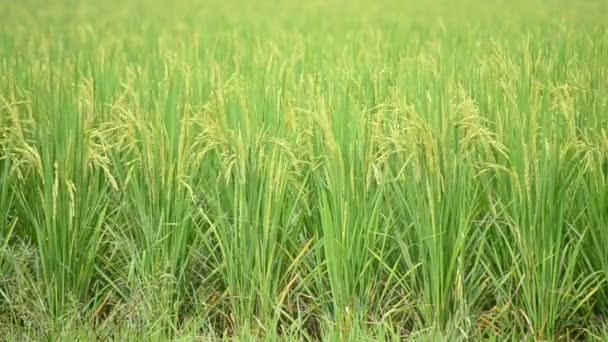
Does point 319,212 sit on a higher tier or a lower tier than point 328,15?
higher

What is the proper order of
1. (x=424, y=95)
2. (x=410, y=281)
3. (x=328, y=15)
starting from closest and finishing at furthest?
(x=410, y=281) < (x=424, y=95) < (x=328, y=15)

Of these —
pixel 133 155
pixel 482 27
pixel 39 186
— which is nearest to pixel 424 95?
pixel 133 155

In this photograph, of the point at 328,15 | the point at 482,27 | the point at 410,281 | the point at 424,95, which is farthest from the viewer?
the point at 328,15

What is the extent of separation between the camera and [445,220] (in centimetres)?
312

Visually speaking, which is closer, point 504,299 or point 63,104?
point 504,299

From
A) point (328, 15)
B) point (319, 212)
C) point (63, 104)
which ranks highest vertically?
point (63, 104)

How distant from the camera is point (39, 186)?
339cm

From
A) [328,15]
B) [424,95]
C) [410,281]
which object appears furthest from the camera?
[328,15]

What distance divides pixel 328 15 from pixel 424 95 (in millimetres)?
8418

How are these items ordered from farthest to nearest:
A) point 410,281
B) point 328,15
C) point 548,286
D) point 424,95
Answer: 1. point 328,15
2. point 424,95
3. point 410,281
4. point 548,286

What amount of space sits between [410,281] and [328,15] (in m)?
8.81

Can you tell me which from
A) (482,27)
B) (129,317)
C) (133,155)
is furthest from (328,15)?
(129,317)

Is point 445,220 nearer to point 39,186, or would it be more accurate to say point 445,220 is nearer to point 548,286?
point 548,286

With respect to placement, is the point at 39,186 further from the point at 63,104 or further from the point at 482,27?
the point at 482,27
